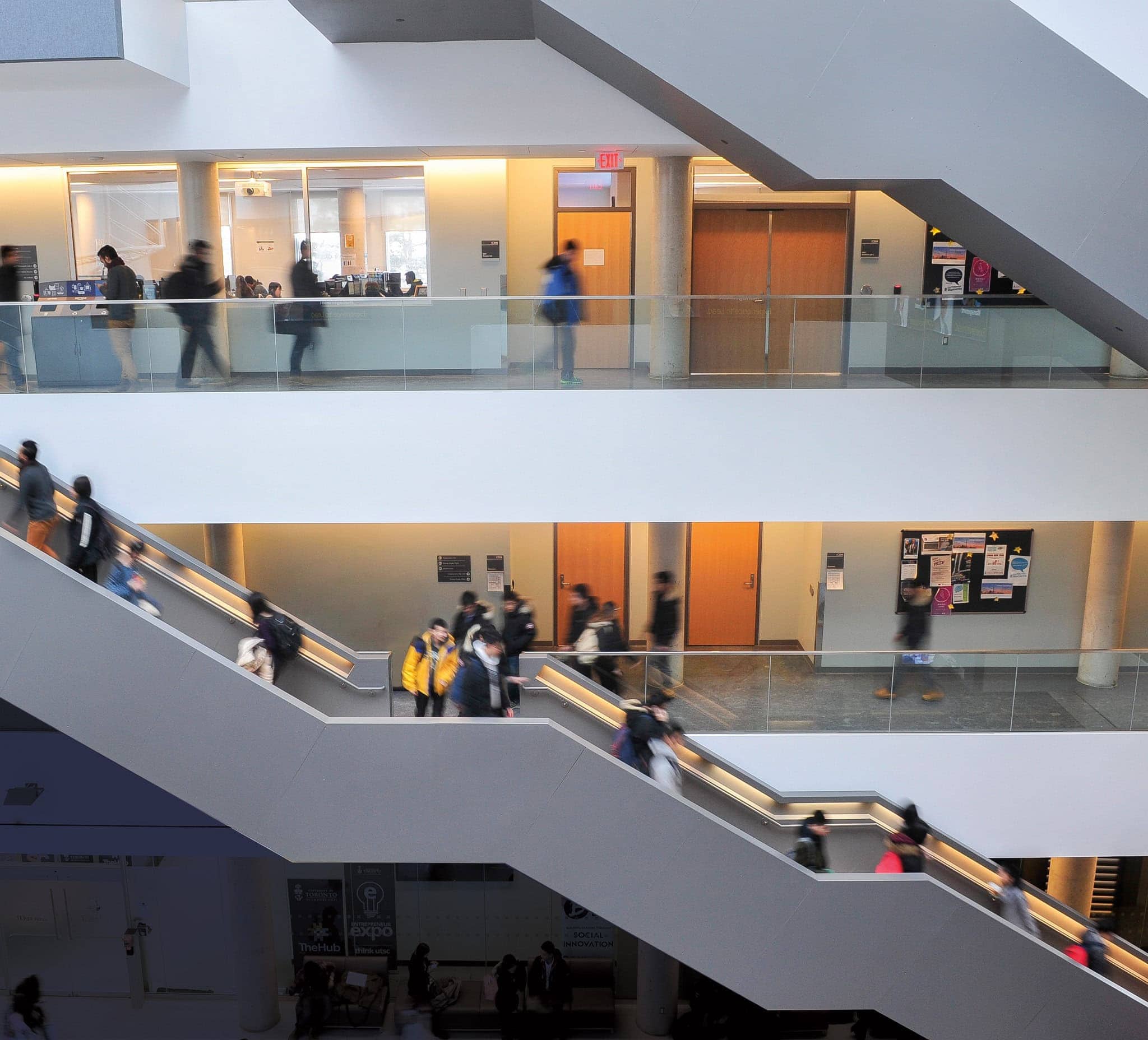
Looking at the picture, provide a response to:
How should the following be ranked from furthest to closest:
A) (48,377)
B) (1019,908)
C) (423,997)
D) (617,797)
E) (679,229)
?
(423,997) → (679,229) → (48,377) → (1019,908) → (617,797)

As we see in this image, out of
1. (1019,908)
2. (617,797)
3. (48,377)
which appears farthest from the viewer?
(48,377)

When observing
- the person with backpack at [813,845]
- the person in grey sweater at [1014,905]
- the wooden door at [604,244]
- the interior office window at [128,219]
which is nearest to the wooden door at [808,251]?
the wooden door at [604,244]

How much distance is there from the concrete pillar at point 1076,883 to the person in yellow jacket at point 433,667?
8.13m

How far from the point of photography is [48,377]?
10.6 m

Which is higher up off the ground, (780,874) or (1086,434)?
(1086,434)

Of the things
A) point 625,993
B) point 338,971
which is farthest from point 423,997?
point 625,993

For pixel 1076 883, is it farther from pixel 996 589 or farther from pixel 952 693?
pixel 952 693

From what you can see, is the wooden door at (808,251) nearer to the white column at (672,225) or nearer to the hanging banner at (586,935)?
the white column at (672,225)

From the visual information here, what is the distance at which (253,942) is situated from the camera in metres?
13.6

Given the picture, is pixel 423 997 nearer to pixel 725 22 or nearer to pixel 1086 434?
pixel 1086 434

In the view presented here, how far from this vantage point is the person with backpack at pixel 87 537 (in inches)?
342

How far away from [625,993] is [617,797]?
8.56 meters

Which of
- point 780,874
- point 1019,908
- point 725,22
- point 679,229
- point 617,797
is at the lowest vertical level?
point 1019,908

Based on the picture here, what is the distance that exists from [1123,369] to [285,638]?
849cm
